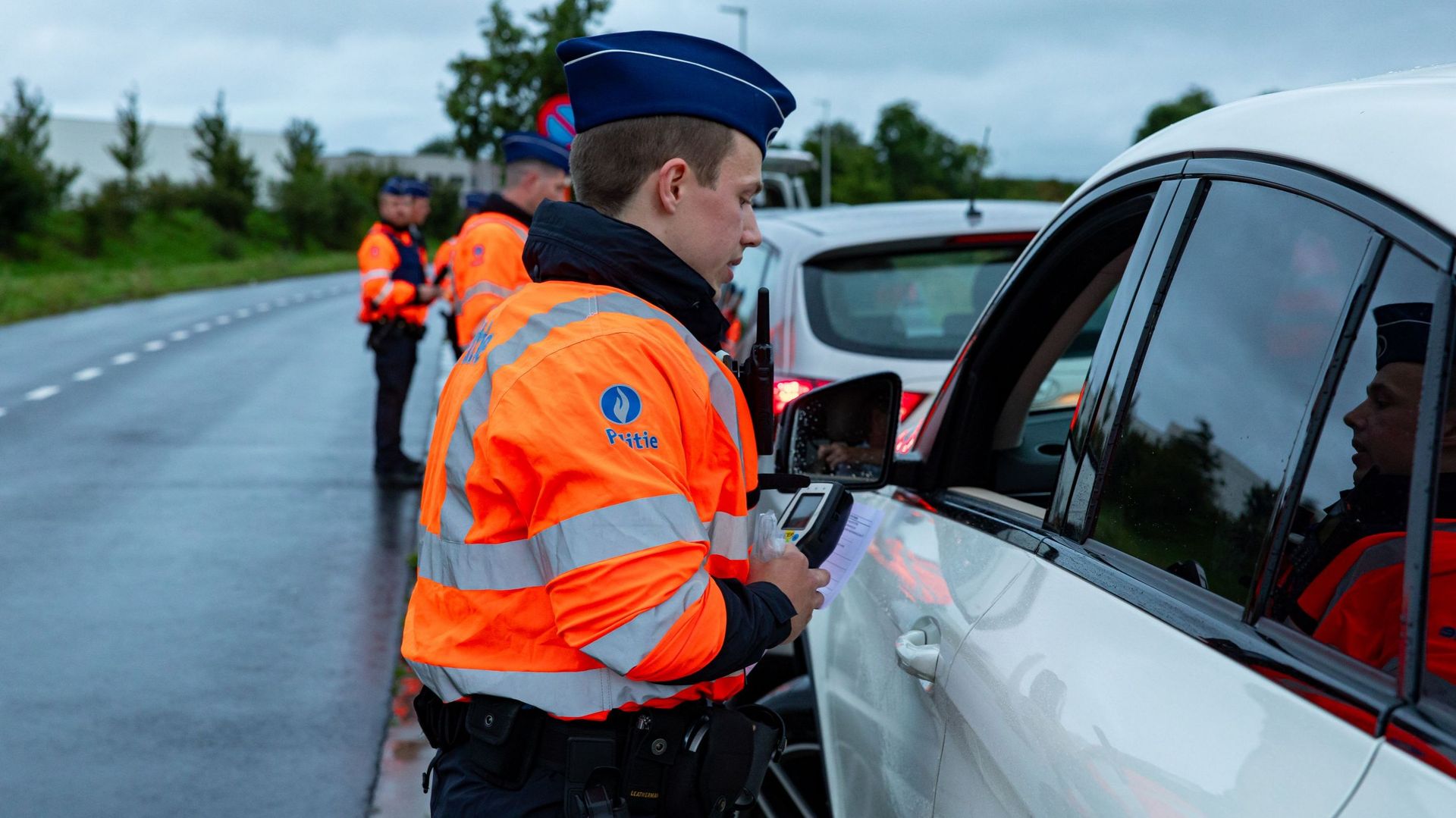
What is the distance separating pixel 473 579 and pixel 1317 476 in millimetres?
1021

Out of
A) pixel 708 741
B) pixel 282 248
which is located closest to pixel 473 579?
pixel 708 741

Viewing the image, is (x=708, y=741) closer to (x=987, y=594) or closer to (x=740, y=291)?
(x=987, y=594)

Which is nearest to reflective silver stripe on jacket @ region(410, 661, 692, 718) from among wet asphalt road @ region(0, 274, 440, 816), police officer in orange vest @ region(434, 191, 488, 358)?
wet asphalt road @ region(0, 274, 440, 816)

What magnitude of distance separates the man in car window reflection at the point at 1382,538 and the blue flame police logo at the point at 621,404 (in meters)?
0.75

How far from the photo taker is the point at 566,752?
1.84 m

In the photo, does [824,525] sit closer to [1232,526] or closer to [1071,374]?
[1232,526]

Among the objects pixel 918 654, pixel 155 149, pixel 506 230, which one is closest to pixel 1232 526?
pixel 918 654

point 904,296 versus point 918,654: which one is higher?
point 904,296

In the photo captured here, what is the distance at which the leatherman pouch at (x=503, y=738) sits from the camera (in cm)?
181

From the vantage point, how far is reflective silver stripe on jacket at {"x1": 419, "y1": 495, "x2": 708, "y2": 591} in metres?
1.62

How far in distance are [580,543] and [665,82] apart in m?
0.64

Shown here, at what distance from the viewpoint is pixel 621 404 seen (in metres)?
1.66

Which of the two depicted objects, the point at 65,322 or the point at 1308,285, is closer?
the point at 1308,285

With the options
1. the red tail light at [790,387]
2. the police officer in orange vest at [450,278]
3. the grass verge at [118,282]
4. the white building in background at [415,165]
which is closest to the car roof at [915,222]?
the red tail light at [790,387]
